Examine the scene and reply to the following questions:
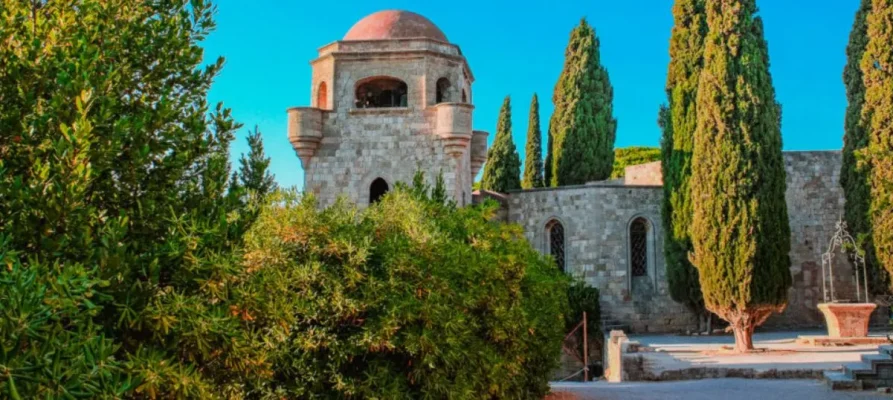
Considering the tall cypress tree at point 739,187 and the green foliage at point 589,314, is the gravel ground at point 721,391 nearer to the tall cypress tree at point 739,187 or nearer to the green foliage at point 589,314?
the tall cypress tree at point 739,187

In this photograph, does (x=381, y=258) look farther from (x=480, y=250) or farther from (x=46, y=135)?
(x=46, y=135)

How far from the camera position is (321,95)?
20.5 metres

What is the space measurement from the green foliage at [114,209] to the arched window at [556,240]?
63.1 ft

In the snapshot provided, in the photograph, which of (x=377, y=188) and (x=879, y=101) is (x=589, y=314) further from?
(x=879, y=101)

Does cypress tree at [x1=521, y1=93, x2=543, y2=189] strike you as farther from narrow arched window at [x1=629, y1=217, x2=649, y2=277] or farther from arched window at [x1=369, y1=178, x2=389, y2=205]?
arched window at [x1=369, y1=178, x2=389, y2=205]

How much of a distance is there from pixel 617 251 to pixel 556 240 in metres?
1.84

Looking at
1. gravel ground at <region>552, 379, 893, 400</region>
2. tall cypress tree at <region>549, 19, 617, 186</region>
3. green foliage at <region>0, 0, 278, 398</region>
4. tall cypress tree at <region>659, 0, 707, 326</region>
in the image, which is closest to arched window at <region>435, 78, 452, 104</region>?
tall cypress tree at <region>659, 0, 707, 326</region>

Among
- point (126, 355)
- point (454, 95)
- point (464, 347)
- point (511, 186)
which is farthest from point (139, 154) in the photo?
point (511, 186)

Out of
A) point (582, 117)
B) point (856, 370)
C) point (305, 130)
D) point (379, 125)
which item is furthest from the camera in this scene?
point (582, 117)

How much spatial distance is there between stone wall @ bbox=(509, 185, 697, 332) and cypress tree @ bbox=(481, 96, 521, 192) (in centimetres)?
498

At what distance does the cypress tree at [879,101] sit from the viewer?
52.5 ft

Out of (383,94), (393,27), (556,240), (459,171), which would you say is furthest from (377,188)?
(556,240)

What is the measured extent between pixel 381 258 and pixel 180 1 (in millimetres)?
3028

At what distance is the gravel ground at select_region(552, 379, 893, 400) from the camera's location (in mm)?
10758
